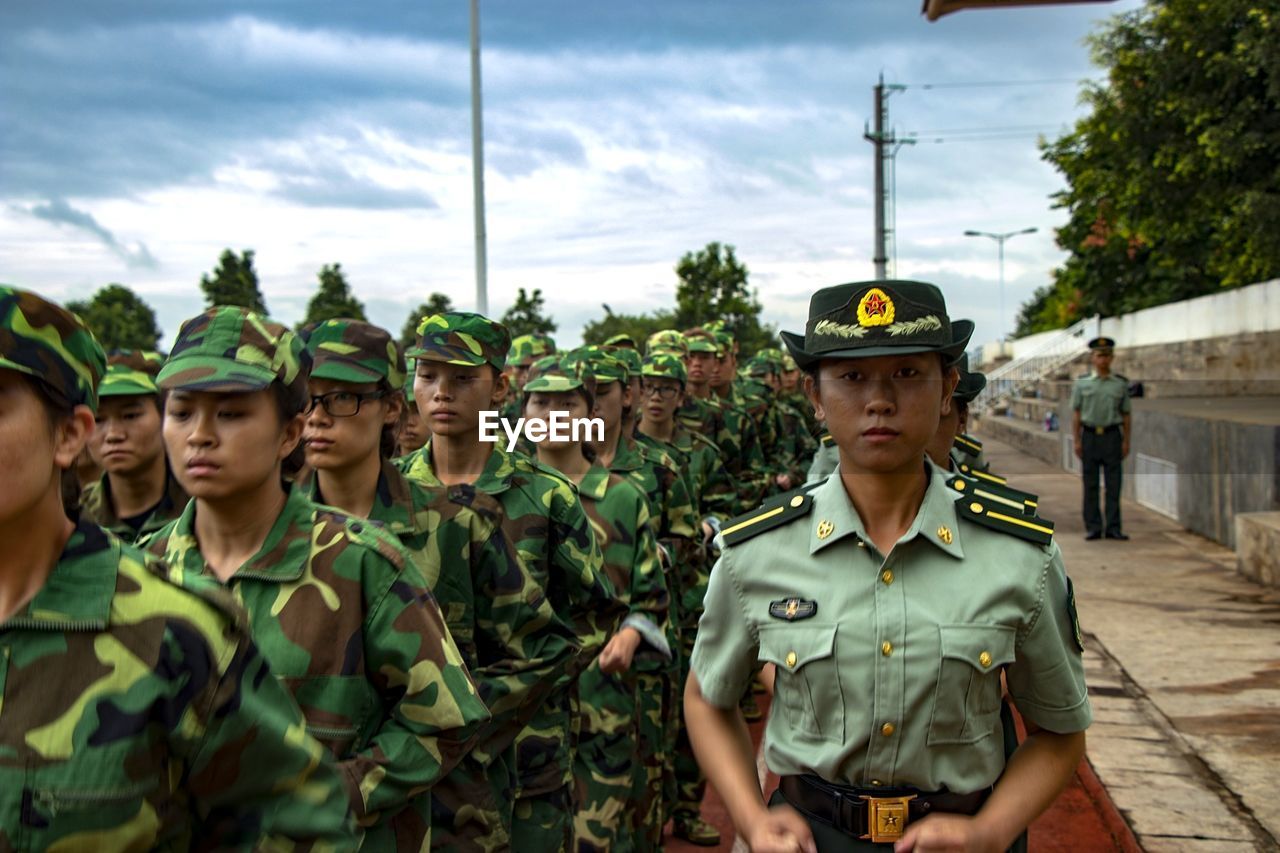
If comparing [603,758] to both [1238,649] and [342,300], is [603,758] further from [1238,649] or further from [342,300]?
[342,300]

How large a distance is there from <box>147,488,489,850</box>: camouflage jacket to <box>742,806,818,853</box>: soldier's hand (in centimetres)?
74

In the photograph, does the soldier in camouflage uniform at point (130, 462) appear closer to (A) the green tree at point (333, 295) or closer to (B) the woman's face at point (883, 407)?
(B) the woman's face at point (883, 407)

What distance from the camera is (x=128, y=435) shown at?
5.36 meters

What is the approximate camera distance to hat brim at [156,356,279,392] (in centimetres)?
292

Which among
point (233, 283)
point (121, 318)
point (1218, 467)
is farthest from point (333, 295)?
point (1218, 467)

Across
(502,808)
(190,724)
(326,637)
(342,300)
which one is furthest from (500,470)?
(342,300)

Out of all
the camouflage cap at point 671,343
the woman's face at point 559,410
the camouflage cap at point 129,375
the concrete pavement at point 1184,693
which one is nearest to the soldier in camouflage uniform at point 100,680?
the camouflage cap at point 129,375

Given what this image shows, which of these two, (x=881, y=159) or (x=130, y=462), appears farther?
(x=881, y=159)

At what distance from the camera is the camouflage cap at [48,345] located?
71.8 inches

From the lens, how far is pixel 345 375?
3.96 metres

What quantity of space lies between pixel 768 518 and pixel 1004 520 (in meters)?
0.49

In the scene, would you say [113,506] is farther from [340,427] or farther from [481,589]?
[481,589]

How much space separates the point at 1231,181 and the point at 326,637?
24.7m

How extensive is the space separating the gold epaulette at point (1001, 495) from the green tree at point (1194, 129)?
21.7m
